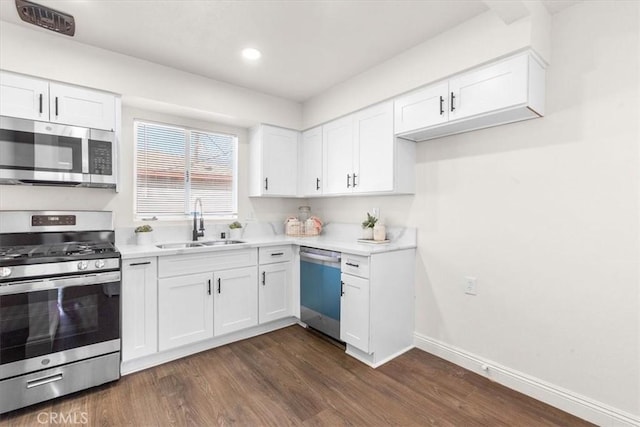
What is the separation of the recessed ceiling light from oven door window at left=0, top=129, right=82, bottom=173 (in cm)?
144

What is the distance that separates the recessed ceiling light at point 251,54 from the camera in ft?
8.33

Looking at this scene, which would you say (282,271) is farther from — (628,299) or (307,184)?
(628,299)

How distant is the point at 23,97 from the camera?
7.21 feet

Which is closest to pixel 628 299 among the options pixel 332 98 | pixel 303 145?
pixel 332 98

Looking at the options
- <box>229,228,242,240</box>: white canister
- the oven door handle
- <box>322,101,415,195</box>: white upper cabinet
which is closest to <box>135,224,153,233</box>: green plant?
the oven door handle

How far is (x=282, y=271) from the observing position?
129 inches

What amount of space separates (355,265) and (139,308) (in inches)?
68.1

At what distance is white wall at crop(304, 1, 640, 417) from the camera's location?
70.8 inches

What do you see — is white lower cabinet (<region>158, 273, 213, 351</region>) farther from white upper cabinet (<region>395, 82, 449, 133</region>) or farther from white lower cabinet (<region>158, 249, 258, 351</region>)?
white upper cabinet (<region>395, 82, 449, 133</region>)

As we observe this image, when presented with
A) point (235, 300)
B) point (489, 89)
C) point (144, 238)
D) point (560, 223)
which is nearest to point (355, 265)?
point (235, 300)

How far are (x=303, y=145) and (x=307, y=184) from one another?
19.8 inches

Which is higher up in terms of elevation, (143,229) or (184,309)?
(143,229)

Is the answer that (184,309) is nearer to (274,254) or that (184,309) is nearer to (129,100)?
(274,254)

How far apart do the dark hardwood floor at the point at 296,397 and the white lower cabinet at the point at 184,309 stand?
0.20m
